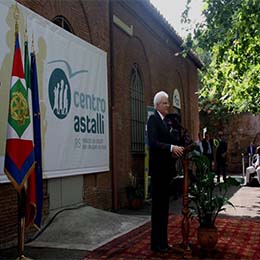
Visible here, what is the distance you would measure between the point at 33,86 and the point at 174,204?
6.33 meters

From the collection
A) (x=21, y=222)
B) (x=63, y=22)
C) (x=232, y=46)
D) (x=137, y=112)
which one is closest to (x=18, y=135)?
(x=21, y=222)

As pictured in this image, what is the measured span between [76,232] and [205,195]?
2.13 meters

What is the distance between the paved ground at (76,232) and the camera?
538 centimetres

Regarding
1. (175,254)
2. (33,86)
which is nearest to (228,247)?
(175,254)

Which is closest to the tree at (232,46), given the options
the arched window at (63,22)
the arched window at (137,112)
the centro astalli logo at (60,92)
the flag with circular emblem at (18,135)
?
the arched window at (137,112)

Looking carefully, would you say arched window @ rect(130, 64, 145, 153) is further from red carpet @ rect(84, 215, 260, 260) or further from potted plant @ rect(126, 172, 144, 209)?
red carpet @ rect(84, 215, 260, 260)

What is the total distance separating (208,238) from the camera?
519 centimetres

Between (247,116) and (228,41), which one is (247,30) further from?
(247,116)

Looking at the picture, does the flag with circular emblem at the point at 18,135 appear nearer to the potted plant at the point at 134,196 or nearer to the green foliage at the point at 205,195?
the green foliage at the point at 205,195

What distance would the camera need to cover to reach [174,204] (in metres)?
10.4

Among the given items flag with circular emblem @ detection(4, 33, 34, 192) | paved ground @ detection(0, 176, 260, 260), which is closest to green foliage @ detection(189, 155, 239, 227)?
paved ground @ detection(0, 176, 260, 260)

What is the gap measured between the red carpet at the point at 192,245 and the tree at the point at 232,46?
157 inches

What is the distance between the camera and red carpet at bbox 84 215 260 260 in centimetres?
510

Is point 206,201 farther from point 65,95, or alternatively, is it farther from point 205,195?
point 65,95
